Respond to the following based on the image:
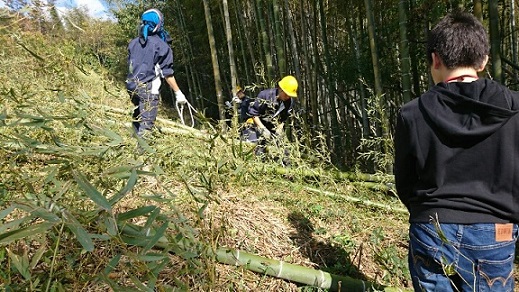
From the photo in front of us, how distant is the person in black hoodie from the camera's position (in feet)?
4.32

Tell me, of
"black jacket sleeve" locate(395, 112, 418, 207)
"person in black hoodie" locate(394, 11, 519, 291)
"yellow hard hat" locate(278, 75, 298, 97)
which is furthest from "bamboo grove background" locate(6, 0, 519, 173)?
"person in black hoodie" locate(394, 11, 519, 291)

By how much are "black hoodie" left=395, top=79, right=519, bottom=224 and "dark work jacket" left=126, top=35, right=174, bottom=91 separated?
2.74m

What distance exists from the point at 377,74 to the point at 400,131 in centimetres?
313

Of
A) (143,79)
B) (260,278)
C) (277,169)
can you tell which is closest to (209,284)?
(260,278)

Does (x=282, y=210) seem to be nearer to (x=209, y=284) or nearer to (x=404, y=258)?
(x=404, y=258)

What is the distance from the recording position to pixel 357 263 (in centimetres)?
231

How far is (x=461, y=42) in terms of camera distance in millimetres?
1347

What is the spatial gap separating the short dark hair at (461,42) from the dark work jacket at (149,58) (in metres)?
2.72

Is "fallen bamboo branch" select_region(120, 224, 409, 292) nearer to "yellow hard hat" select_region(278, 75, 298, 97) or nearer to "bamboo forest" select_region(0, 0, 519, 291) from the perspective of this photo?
"bamboo forest" select_region(0, 0, 519, 291)

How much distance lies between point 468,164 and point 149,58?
297cm

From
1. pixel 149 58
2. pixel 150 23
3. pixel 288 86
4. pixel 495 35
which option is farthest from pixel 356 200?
pixel 150 23

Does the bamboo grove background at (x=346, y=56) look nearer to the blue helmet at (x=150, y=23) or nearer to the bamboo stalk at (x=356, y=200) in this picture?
the bamboo stalk at (x=356, y=200)

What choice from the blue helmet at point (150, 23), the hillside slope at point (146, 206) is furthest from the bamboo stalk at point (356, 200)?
the blue helmet at point (150, 23)

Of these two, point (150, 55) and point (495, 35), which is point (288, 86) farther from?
point (495, 35)
